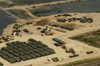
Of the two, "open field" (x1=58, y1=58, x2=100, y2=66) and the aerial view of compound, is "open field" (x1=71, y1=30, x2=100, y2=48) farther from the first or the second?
"open field" (x1=58, y1=58, x2=100, y2=66)

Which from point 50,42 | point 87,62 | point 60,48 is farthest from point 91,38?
point 87,62

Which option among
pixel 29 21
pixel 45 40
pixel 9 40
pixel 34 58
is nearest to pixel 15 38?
pixel 9 40

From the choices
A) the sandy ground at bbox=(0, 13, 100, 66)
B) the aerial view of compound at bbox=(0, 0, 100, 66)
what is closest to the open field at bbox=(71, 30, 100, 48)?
the aerial view of compound at bbox=(0, 0, 100, 66)

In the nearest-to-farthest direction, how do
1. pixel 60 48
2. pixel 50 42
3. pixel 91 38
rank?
pixel 60 48
pixel 50 42
pixel 91 38

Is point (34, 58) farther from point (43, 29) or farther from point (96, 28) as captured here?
point (96, 28)

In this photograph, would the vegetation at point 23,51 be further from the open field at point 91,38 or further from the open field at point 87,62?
the open field at point 91,38

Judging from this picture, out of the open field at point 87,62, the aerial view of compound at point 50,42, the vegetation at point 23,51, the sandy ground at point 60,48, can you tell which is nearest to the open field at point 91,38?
the aerial view of compound at point 50,42

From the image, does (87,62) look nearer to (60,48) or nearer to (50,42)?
(60,48)

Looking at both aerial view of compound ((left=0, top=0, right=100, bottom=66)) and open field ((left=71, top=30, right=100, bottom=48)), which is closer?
aerial view of compound ((left=0, top=0, right=100, bottom=66))
